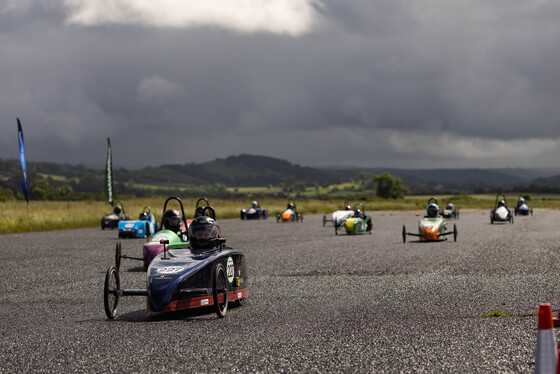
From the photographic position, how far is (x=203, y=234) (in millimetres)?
12477

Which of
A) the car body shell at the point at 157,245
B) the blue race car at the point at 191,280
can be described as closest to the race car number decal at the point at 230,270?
the blue race car at the point at 191,280

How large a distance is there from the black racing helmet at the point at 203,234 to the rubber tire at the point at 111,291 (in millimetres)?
1730

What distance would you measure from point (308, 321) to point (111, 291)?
3.29 meters

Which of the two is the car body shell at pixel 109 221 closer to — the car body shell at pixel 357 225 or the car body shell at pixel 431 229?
the car body shell at pixel 357 225

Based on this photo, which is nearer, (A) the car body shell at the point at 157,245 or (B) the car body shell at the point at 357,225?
(A) the car body shell at the point at 157,245

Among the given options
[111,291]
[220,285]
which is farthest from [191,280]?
[111,291]

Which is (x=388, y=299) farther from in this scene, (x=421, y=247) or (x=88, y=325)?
(x=421, y=247)

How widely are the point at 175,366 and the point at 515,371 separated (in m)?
3.73

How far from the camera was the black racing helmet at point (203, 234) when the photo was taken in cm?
1248

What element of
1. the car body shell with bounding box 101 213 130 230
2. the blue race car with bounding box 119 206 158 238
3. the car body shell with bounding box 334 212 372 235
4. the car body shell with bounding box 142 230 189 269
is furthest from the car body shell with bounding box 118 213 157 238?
the car body shell with bounding box 142 230 189 269

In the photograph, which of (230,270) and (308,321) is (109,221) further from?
(308,321)

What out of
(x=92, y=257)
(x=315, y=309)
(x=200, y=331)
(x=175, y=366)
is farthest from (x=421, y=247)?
(x=175, y=366)

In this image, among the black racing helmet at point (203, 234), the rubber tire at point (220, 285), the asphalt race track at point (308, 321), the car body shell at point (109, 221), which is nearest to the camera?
Answer: the asphalt race track at point (308, 321)

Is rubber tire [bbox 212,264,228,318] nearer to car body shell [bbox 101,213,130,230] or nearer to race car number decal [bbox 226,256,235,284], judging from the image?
race car number decal [bbox 226,256,235,284]
